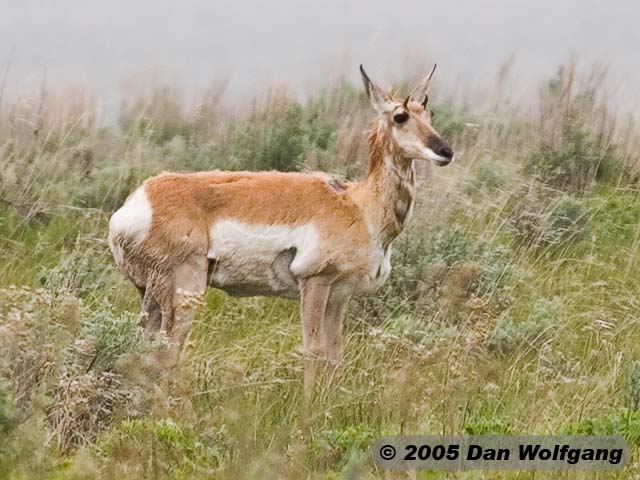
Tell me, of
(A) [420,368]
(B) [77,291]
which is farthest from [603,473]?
(B) [77,291]

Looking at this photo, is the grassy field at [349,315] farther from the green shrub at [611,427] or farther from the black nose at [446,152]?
the black nose at [446,152]

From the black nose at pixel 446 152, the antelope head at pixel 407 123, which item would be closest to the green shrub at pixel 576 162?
the antelope head at pixel 407 123

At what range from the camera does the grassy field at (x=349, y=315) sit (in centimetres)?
805

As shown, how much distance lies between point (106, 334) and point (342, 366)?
129 centimetres

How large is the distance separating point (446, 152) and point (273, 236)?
963 mm

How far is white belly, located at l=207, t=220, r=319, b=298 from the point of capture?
9625mm

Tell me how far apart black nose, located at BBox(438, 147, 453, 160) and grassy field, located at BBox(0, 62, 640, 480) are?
0.55 meters

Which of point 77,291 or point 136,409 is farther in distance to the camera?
point 77,291

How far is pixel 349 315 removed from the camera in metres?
11.0

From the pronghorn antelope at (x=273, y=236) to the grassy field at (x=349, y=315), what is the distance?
31 centimetres

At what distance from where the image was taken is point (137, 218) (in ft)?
31.6

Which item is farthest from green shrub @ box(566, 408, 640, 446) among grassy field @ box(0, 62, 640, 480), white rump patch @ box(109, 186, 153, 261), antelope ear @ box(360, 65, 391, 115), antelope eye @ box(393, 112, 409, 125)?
white rump patch @ box(109, 186, 153, 261)

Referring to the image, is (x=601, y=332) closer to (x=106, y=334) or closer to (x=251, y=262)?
(x=251, y=262)

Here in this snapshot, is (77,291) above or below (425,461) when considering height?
below
